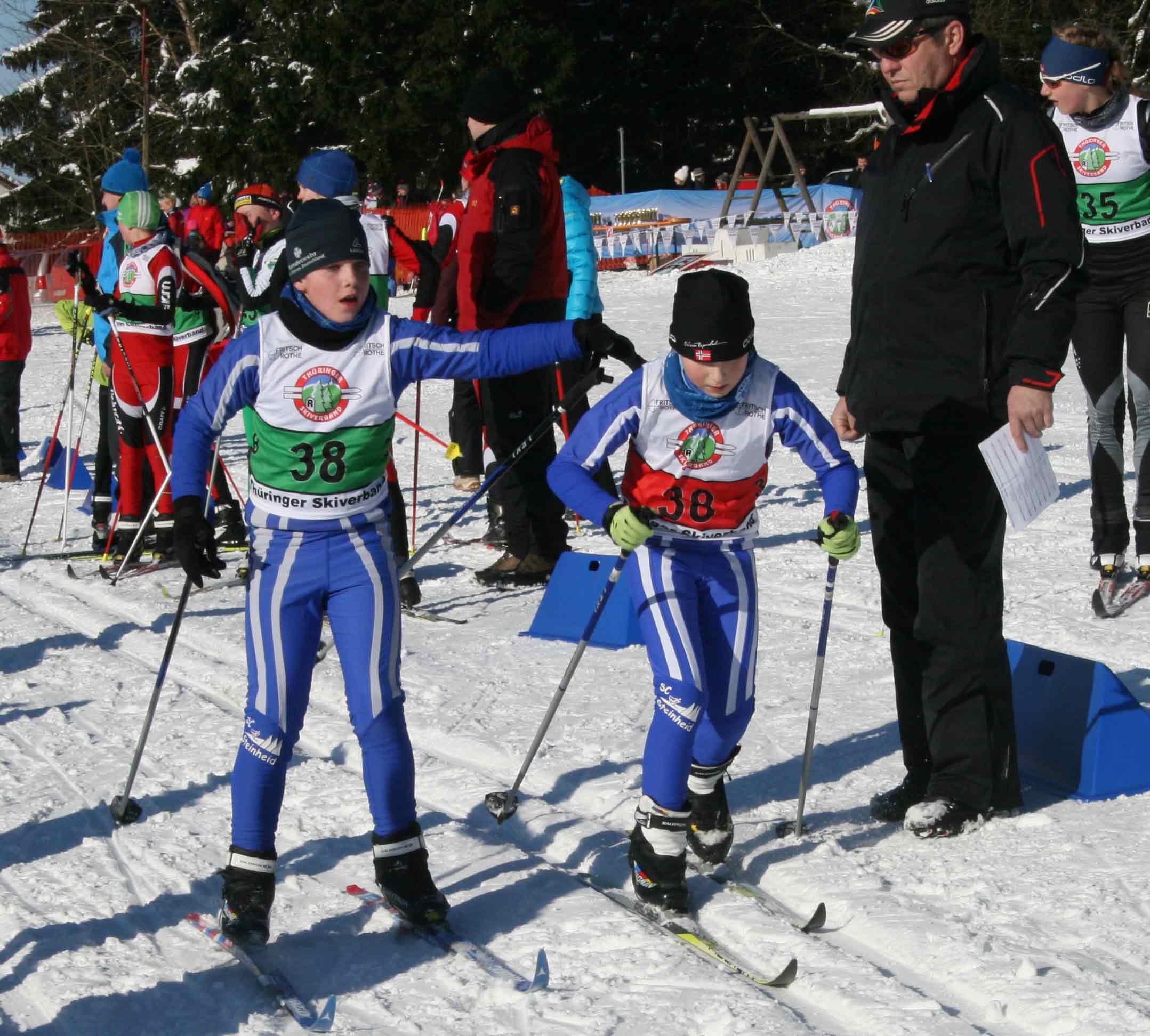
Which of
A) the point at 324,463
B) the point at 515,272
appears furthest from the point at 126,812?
the point at 515,272

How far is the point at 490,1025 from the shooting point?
3402mm

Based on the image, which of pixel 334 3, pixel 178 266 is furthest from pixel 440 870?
pixel 334 3

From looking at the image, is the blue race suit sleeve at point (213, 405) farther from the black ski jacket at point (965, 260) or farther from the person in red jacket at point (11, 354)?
the person in red jacket at point (11, 354)

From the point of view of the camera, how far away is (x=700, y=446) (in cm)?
407

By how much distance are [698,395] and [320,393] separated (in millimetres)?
1007

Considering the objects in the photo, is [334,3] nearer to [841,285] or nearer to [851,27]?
[851,27]

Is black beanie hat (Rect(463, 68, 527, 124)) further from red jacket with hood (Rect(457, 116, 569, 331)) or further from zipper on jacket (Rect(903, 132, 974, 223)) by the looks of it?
zipper on jacket (Rect(903, 132, 974, 223))

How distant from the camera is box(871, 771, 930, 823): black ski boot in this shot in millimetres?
4512

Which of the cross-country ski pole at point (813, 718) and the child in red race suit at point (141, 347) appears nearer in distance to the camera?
the cross-country ski pole at point (813, 718)

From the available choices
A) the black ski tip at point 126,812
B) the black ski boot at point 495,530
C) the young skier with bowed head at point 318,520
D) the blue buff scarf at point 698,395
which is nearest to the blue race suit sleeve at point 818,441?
the blue buff scarf at point 698,395

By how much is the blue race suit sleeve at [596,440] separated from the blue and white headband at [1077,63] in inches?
118

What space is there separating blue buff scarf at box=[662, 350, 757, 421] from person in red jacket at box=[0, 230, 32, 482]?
9.54 metres

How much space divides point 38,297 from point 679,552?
31497 millimetres

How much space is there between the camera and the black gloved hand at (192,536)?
389cm
